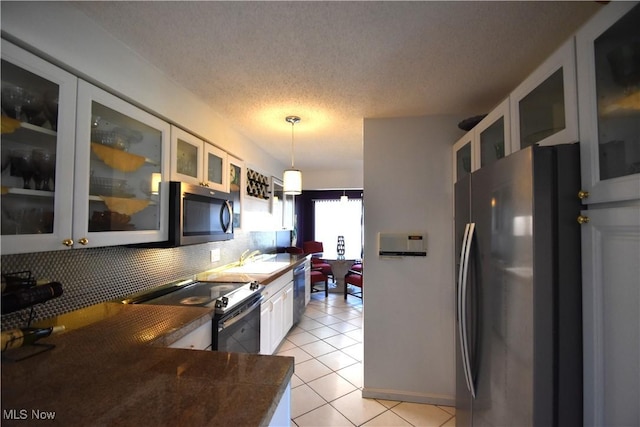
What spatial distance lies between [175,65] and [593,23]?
6.14 ft

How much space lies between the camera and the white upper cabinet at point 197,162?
176 cm

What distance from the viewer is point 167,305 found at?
Answer: 5.43 feet

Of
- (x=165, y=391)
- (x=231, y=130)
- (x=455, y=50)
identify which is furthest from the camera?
(x=231, y=130)

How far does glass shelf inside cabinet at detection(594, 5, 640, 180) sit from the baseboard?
2.04 metres

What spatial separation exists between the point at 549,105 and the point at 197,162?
6.80 ft

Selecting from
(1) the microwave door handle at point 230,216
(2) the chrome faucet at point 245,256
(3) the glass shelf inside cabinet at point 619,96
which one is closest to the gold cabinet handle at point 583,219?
(3) the glass shelf inside cabinet at point 619,96

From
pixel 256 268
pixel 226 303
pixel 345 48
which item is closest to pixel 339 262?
pixel 256 268

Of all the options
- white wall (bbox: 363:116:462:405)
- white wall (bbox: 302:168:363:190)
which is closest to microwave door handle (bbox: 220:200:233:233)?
white wall (bbox: 363:116:462:405)

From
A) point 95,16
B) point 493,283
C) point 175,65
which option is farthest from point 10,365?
point 493,283

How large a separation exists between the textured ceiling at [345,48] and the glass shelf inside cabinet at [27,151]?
0.45 m

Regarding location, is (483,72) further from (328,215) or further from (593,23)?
(328,215)

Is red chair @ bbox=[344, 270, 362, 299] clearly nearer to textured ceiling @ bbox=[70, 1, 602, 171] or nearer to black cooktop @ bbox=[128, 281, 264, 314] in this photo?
black cooktop @ bbox=[128, 281, 264, 314]

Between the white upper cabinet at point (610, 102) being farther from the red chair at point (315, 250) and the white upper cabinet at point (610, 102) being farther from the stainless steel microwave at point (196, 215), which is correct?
the red chair at point (315, 250)

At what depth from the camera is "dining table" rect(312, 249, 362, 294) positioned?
5152mm
